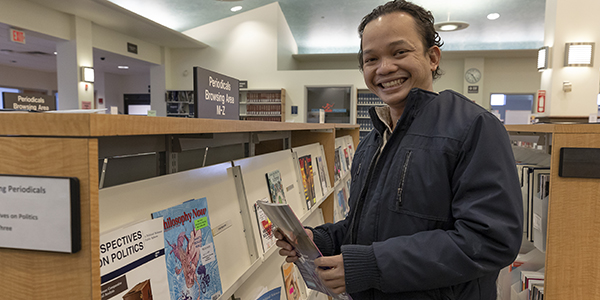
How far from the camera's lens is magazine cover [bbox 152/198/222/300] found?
0.94m

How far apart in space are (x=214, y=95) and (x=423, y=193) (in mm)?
820

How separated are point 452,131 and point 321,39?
1183cm

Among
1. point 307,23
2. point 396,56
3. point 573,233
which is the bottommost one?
point 573,233

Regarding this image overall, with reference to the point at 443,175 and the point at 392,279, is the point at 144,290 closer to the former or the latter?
the point at 392,279

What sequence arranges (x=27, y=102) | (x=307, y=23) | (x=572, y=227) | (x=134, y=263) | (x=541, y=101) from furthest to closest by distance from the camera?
(x=307, y=23)
(x=541, y=101)
(x=27, y=102)
(x=572, y=227)
(x=134, y=263)

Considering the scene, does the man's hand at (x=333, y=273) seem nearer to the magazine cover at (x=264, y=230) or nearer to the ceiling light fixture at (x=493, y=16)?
the magazine cover at (x=264, y=230)

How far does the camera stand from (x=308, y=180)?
2.39 metres

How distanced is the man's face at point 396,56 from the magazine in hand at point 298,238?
0.46m

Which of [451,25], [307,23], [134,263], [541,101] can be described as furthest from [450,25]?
[134,263]

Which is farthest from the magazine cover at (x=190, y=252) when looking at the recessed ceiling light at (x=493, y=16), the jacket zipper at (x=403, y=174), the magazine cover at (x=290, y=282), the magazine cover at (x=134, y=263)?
the recessed ceiling light at (x=493, y=16)

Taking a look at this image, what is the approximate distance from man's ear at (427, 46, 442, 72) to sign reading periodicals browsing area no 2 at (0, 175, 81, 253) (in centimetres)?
97

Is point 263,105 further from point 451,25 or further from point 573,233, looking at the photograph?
point 573,233

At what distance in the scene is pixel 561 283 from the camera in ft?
5.73

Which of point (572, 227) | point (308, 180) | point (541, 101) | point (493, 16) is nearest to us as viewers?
point (572, 227)
